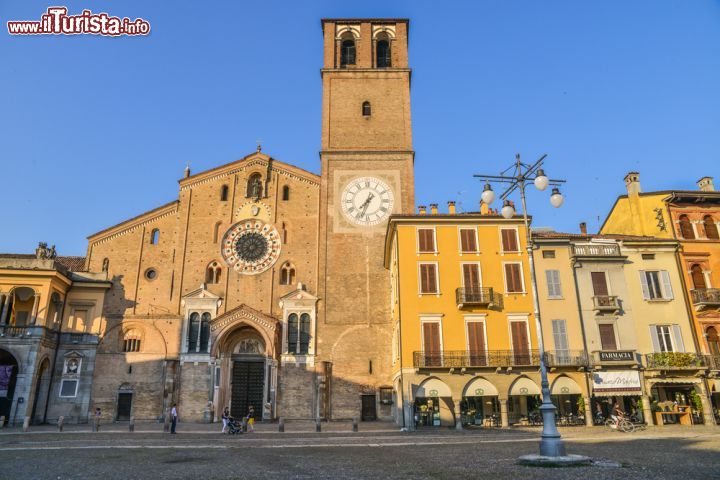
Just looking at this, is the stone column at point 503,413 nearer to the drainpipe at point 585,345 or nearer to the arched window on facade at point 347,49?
the drainpipe at point 585,345

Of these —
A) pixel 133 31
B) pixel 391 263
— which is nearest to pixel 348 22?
pixel 391 263

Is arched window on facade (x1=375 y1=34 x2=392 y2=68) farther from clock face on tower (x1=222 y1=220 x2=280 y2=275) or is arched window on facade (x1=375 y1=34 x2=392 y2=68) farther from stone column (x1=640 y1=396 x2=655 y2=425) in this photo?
stone column (x1=640 y1=396 x2=655 y2=425)

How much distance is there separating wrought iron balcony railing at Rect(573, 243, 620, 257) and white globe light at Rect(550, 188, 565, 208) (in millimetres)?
14930

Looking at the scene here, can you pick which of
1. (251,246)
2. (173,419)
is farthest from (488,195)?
(251,246)

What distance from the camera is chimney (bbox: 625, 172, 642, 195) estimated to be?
34000 millimetres

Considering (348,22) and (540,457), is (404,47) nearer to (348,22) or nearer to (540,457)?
(348,22)

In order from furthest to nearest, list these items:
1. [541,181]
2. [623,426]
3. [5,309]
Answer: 1. [5,309]
2. [623,426]
3. [541,181]

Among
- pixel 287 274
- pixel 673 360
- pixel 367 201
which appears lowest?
pixel 673 360

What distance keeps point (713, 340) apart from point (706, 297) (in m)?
2.32

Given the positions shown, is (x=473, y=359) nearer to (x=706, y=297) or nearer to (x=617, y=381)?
(x=617, y=381)

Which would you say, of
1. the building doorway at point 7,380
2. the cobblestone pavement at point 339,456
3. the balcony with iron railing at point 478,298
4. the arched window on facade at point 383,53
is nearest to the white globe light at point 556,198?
the cobblestone pavement at point 339,456

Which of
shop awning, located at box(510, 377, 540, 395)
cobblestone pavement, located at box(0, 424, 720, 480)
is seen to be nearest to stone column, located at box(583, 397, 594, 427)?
shop awning, located at box(510, 377, 540, 395)

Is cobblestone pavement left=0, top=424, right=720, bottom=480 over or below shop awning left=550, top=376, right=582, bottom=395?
below

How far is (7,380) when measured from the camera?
1197 inches
